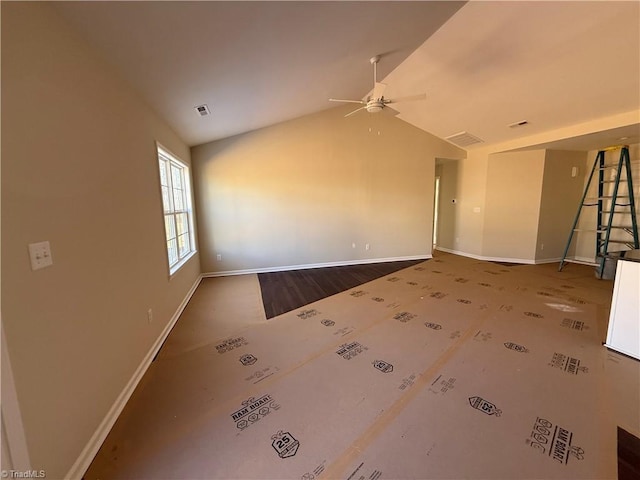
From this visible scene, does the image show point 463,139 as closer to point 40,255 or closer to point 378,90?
point 378,90

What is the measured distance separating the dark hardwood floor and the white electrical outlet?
2217mm

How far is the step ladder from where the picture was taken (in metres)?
4.29

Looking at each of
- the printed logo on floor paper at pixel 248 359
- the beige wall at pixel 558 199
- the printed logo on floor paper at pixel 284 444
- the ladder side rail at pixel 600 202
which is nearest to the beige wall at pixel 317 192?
the beige wall at pixel 558 199

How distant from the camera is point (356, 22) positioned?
219 centimetres

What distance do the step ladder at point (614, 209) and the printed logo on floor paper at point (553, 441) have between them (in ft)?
13.5

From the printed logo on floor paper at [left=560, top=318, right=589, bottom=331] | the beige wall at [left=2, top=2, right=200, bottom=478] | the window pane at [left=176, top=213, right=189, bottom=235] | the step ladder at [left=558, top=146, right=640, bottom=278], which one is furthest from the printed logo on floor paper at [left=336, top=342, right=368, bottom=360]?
the step ladder at [left=558, top=146, right=640, bottom=278]

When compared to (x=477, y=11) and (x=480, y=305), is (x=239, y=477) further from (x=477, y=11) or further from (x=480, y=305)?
(x=477, y=11)

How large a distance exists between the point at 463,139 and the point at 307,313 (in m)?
4.96

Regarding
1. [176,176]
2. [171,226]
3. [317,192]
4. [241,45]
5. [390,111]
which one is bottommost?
[171,226]

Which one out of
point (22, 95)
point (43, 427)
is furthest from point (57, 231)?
point (43, 427)

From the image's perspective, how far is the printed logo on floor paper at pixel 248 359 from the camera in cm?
219

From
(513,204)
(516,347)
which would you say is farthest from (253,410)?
(513,204)

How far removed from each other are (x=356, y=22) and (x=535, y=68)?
2.45 meters

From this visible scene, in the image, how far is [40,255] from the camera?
1152 millimetres
